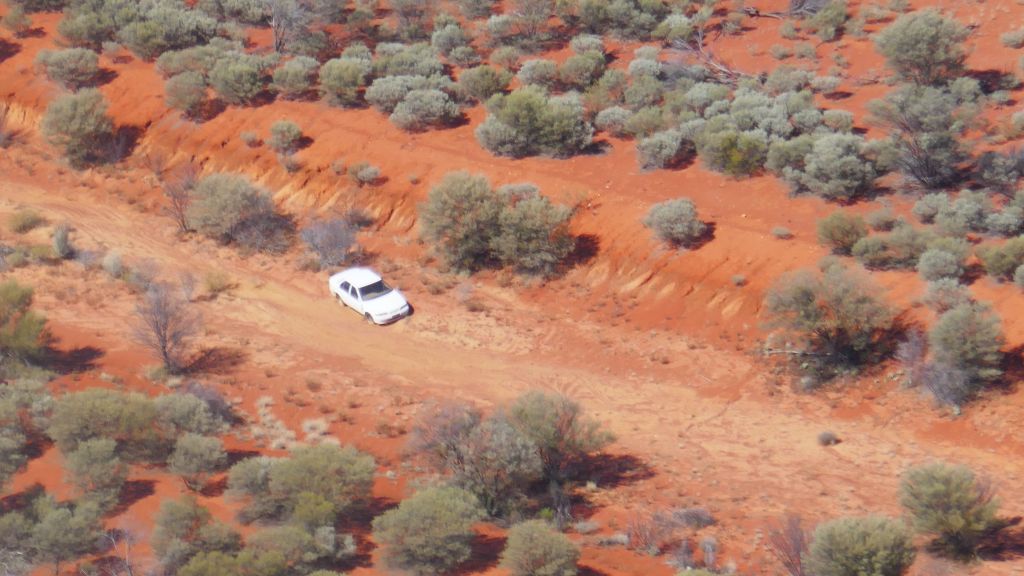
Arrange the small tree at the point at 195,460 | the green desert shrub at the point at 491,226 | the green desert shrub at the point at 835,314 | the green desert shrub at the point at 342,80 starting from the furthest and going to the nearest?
1. the green desert shrub at the point at 342,80
2. the green desert shrub at the point at 491,226
3. the green desert shrub at the point at 835,314
4. the small tree at the point at 195,460

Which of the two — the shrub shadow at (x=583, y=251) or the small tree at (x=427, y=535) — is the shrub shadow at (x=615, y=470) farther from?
the shrub shadow at (x=583, y=251)

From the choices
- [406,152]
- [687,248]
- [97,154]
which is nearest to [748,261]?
[687,248]

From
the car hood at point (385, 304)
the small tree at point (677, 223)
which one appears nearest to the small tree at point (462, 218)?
the car hood at point (385, 304)

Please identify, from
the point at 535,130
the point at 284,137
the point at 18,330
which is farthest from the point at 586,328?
the point at 18,330

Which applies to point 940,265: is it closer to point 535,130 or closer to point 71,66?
point 535,130

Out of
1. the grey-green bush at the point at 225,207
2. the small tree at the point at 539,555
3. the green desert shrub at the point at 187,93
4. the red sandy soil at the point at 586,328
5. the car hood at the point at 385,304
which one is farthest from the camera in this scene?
the green desert shrub at the point at 187,93

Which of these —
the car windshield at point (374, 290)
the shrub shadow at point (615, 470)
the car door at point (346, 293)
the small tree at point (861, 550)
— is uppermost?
the small tree at point (861, 550)
